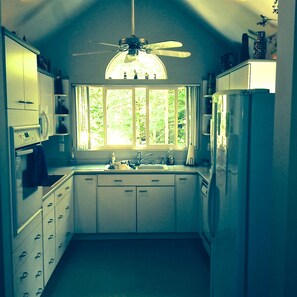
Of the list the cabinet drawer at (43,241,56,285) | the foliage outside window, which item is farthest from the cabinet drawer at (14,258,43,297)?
the foliage outside window

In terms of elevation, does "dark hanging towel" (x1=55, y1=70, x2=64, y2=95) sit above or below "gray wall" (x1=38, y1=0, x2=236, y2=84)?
below

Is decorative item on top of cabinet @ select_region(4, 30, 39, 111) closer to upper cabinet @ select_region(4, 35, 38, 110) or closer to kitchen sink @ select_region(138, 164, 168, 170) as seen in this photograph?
upper cabinet @ select_region(4, 35, 38, 110)

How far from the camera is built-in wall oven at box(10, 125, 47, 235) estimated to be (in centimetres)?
220

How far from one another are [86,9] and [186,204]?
3.10 metres

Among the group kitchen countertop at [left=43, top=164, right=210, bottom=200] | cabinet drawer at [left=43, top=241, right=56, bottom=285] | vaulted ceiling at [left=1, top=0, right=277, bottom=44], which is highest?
vaulted ceiling at [left=1, top=0, right=277, bottom=44]

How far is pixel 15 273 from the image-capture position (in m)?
2.21

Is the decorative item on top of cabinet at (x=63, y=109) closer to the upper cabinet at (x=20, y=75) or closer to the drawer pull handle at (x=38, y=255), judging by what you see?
the upper cabinet at (x=20, y=75)

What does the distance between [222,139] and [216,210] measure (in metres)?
0.53

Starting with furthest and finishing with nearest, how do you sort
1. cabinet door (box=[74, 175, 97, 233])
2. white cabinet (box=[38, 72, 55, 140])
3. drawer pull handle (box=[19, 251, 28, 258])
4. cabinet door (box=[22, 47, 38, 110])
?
cabinet door (box=[74, 175, 97, 233]) → white cabinet (box=[38, 72, 55, 140]) → cabinet door (box=[22, 47, 38, 110]) → drawer pull handle (box=[19, 251, 28, 258])

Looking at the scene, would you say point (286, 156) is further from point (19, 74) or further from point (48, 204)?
point (48, 204)

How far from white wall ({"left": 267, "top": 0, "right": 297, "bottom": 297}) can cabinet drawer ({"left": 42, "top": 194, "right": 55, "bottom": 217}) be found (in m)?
2.21

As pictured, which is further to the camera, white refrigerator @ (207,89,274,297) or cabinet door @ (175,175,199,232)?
cabinet door @ (175,175,199,232)

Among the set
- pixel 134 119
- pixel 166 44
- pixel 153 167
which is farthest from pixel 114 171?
pixel 166 44

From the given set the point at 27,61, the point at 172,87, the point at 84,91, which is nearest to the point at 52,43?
the point at 84,91
